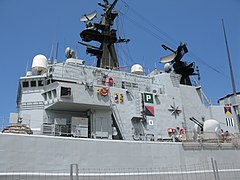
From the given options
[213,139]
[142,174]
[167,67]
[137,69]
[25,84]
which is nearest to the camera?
Result: [142,174]

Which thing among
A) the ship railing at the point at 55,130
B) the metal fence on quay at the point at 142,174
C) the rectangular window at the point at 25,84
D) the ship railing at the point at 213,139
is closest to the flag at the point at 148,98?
the ship railing at the point at 213,139

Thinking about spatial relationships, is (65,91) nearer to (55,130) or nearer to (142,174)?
(55,130)

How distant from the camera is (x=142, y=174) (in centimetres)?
1176

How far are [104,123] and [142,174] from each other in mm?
3146

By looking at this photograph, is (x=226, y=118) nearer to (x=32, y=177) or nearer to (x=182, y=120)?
(x=182, y=120)

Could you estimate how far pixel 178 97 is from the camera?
16.9m

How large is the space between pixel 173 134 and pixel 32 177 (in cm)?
871

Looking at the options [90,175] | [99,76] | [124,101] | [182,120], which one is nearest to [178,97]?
[182,120]

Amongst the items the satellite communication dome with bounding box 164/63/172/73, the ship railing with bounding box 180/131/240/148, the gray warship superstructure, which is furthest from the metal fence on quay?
the satellite communication dome with bounding box 164/63/172/73

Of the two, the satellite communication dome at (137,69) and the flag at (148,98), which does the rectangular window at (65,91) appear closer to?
the flag at (148,98)

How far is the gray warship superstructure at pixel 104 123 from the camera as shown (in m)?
10.4

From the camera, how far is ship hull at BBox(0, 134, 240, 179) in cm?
980

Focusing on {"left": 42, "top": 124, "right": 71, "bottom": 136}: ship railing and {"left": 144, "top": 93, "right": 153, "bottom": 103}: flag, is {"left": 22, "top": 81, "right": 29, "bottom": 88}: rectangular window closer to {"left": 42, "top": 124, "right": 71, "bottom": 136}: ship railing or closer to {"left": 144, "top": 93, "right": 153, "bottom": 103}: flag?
{"left": 42, "top": 124, "right": 71, "bottom": 136}: ship railing

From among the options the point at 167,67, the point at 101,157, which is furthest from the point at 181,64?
the point at 101,157
